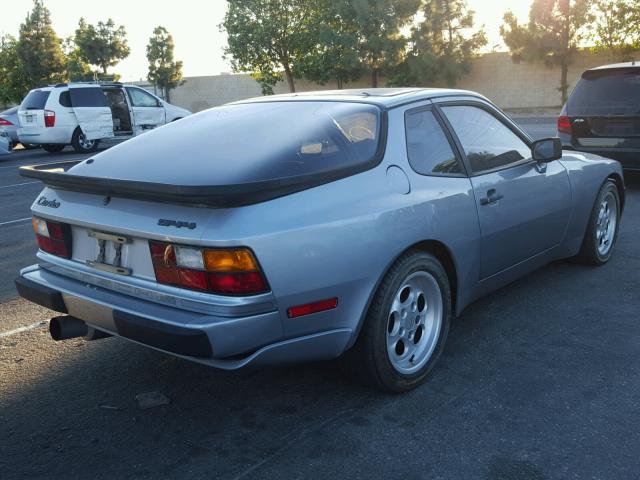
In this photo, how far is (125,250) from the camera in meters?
2.94

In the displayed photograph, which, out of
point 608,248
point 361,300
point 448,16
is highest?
point 448,16

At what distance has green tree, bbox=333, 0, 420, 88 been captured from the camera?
3675 cm

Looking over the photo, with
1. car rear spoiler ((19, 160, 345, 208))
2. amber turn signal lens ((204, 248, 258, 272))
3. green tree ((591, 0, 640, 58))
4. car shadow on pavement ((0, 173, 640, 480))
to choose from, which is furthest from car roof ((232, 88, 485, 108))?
green tree ((591, 0, 640, 58))

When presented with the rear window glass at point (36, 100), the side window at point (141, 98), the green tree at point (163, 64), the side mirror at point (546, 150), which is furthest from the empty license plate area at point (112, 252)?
the green tree at point (163, 64)

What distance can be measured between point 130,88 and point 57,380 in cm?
1569

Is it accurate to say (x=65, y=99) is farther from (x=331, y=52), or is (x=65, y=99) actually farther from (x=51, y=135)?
(x=331, y=52)

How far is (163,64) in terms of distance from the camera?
167ft

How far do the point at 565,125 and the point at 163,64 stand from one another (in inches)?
1852

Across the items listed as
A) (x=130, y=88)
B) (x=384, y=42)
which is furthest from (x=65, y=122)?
(x=384, y=42)

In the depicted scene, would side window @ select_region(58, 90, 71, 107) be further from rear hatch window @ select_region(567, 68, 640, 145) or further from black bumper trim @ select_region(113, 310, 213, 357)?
black bumper trim @ select_region(113, 310, 213, 357)

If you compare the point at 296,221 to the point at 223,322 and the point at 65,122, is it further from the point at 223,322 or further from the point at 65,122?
the point at 65,122

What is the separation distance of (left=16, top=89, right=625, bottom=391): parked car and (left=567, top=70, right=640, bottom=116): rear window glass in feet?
13.3

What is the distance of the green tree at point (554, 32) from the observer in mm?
30531

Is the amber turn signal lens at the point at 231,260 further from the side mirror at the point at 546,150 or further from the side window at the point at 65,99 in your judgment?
the side window at the point at 65,99
